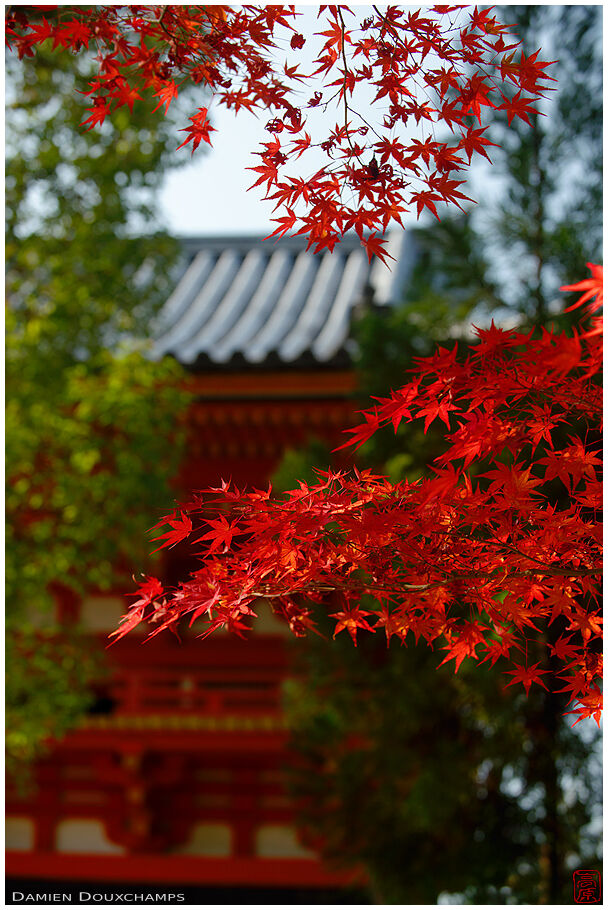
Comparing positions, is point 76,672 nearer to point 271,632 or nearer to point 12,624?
point 12,624

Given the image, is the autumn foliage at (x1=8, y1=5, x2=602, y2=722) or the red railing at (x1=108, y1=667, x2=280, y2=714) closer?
the autumn foliage at (x1=8, y1=5, x2=602, y2=722)

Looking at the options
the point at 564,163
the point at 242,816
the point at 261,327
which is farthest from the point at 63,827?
the point at 564,163

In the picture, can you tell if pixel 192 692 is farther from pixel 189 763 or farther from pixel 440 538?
pixel 440 538

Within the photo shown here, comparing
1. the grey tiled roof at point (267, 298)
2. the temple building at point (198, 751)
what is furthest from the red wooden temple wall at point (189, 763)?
the grey tiled roof at point (267, 298)

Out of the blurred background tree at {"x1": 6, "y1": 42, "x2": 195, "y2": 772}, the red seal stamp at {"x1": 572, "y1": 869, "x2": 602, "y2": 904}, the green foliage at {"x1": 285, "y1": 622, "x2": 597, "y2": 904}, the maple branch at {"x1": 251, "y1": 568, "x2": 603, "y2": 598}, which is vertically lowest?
the red seal stamp at {"x1": 572, "y1": 869, "x2": 602, "y2": 904}

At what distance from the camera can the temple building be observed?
5152 mm

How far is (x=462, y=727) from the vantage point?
360 cm

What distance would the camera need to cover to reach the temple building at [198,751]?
5.15m

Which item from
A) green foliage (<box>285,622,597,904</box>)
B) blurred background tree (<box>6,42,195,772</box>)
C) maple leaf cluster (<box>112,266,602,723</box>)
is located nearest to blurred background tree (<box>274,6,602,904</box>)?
green foliage (<box>285,622,597,904</box>)

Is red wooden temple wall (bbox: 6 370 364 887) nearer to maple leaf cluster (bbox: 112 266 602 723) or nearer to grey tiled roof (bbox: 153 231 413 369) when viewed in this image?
grey tiled roof (bbox: 153 231 413 369)

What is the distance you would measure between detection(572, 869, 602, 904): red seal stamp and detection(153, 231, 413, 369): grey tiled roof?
2.57 metres

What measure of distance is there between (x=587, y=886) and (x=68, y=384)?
2.86 m

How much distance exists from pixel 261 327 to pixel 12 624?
10.7 feet

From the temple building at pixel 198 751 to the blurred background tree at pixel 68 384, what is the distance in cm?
106
